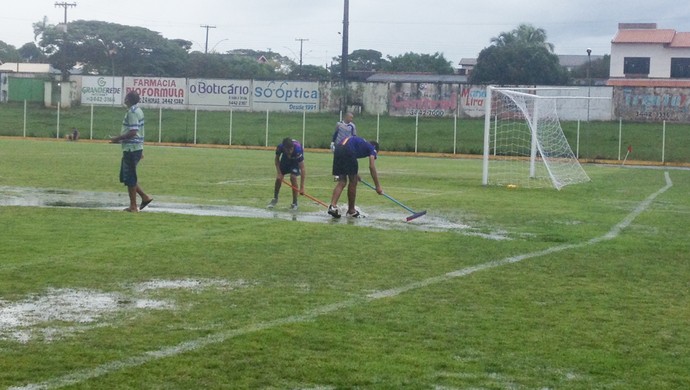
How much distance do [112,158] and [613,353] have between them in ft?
93.9

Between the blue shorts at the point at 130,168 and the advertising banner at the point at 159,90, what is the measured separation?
50715mm

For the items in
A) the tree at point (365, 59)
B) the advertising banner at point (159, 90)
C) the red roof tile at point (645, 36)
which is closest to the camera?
the advertising banner at point (159, 90)

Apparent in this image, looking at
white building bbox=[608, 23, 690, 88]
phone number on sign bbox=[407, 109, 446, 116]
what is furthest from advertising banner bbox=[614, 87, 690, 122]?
white building bbox=[608, 23, 690, 88]

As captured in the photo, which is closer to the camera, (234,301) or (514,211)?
(234,301)

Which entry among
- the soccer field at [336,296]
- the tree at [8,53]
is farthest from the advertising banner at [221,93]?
the tree at [8,53]

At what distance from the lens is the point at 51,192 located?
68.6 ft

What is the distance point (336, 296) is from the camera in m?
10.1

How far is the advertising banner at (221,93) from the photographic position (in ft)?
215

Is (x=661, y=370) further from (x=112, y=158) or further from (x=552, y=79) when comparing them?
(x=552, y=79)

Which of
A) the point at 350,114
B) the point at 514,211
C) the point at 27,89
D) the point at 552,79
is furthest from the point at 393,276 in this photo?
the point at 552,79

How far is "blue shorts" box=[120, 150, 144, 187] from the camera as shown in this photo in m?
17.4

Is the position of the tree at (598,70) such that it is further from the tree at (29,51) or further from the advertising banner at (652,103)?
the tree at (29,51)

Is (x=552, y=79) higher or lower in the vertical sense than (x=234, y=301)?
higher

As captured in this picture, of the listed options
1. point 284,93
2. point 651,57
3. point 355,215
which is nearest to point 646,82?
point 651,57
